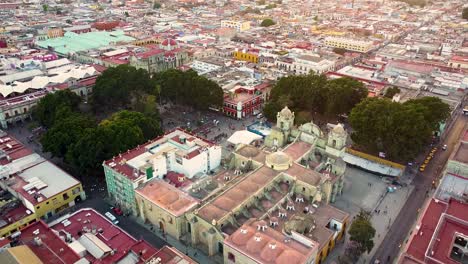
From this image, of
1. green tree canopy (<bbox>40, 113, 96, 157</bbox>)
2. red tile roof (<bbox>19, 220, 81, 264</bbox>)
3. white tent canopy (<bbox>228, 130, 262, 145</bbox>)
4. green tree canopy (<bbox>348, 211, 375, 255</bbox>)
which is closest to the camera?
red tile roof (<bbox>19, 220, 81, 264</bbox>)

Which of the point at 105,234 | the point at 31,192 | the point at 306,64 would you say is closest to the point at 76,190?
the point at 31,192

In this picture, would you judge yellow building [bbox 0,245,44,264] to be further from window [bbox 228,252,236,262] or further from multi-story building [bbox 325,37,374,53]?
multi-story building [bbox 325,37,374,53]

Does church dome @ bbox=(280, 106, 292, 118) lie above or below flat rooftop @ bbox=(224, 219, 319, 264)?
above

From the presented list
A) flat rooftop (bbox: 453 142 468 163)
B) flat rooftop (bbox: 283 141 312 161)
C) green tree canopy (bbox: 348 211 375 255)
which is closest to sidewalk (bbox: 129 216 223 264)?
green tree canopy (bbox: 348 211 375 255)

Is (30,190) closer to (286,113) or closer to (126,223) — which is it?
(126,223)

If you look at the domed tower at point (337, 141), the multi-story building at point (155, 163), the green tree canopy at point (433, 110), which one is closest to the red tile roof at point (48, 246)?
the multi-story building at point (155, 163)

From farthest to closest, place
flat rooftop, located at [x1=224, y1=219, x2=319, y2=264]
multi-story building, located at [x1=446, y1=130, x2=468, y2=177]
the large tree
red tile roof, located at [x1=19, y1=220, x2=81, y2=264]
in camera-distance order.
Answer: the large tree < multi-story building, located at [x1=446, y1=130, x2=468, y2=177] < red tile roof, located at [x1=19, y1=220, x2=81, y2=264] < flat rooftop, located at [x1=224, y1=219, x2=319, y2=264]

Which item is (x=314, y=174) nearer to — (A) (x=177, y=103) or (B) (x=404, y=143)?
(B) (x=404, y=143)

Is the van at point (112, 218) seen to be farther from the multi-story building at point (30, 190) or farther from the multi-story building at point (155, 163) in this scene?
the multi-story building at point (30, 190)
